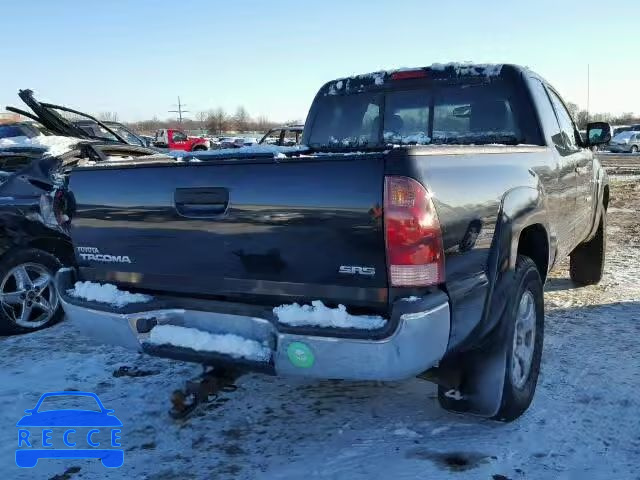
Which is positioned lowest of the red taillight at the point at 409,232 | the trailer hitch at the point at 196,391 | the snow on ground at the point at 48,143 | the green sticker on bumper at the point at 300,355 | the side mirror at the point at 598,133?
the trailer hitch at the point at 196,391

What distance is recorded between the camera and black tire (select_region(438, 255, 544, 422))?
3098 millimetres

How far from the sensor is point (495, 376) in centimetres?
311

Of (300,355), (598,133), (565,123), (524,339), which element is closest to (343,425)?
(300,355)

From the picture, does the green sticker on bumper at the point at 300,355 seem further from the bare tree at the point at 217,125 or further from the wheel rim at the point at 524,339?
the bare tree at the point at 217,125

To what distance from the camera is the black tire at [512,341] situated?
317cm

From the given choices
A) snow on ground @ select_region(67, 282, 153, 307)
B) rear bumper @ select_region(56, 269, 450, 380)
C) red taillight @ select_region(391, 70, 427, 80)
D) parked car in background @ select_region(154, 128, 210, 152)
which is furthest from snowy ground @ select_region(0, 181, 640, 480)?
parked car in background @ select_region(154, 128, 210, 152)

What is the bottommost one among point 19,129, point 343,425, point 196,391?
point 343,425

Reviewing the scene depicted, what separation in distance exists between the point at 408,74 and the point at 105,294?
272 cm

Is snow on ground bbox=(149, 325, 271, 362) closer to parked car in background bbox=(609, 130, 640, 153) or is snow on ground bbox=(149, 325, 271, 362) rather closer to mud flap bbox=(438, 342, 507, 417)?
mud flap bbox=(438, 342, 507, 417)

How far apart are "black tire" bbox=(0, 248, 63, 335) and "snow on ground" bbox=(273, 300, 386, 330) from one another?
3293mm

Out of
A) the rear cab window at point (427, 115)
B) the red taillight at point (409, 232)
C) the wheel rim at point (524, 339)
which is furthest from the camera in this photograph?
the rear cab window at point (427, 115)

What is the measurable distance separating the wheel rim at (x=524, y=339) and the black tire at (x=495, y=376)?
94 mm

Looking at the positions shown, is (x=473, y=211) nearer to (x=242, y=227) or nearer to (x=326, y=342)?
(x=326, y=342)

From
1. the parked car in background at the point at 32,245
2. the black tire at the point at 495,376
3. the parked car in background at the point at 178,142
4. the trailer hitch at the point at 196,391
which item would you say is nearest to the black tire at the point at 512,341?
the black tire at the point at 495,376
